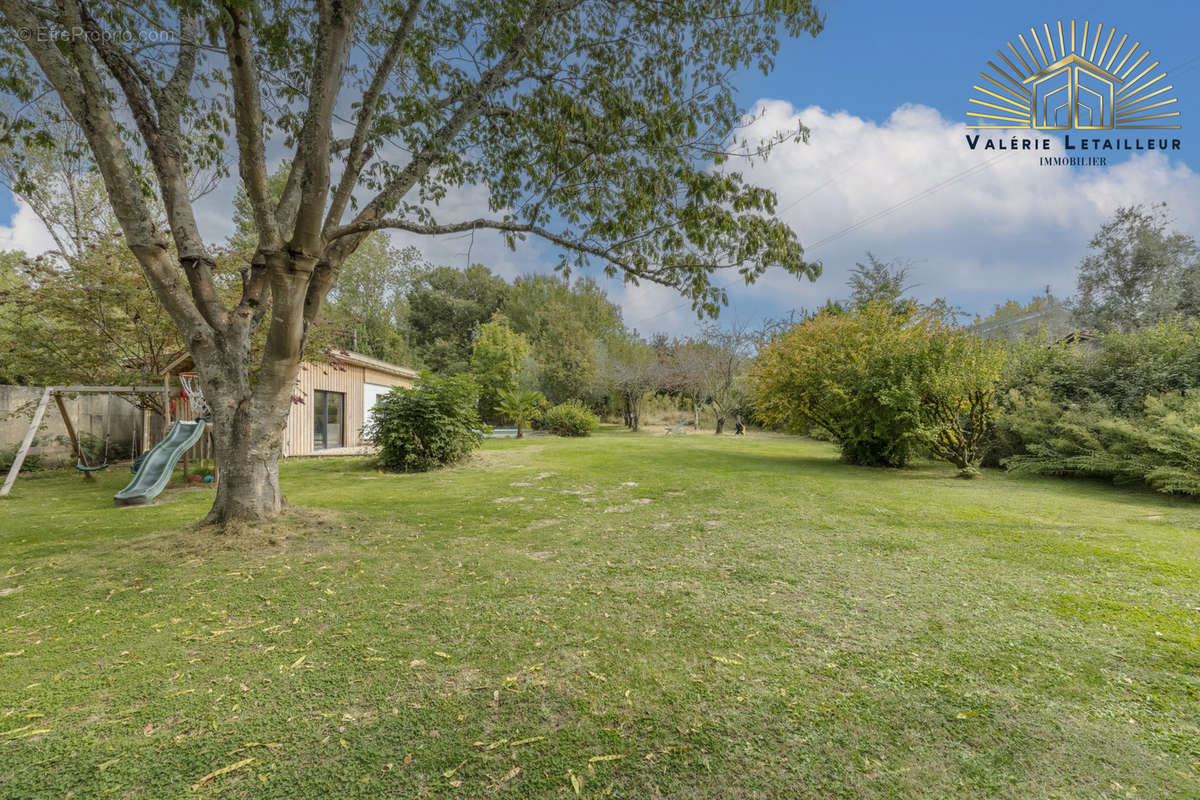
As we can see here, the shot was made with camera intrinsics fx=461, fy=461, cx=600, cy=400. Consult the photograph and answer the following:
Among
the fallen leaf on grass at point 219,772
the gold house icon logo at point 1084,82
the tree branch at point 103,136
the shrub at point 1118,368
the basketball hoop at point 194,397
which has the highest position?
the gold house icon logo at point 1084,82

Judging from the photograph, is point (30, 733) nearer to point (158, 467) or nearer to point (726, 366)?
point (158, 467)

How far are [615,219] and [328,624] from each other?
443 cm

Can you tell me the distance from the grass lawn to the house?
25.1 ft

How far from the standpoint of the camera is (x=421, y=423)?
→ 9.38 m

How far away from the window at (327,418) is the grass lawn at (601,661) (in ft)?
27.9

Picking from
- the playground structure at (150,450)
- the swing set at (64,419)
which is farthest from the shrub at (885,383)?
the swing set at (64,419)

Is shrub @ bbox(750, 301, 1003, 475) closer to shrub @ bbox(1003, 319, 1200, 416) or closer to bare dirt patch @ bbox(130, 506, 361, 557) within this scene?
shrub @ bbox(1003, 319, 1200, 416)

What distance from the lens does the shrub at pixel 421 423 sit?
30.6 feet

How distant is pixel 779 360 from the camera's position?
11.2 meters

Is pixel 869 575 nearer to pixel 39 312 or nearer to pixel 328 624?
pixel 328 624

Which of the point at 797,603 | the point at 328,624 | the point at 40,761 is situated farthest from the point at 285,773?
the point at 797,603

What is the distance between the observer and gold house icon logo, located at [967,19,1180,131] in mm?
7172

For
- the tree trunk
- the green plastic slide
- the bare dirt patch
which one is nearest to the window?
the green plastic slide

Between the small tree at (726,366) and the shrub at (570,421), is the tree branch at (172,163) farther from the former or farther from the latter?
the small tree at (726,366)
